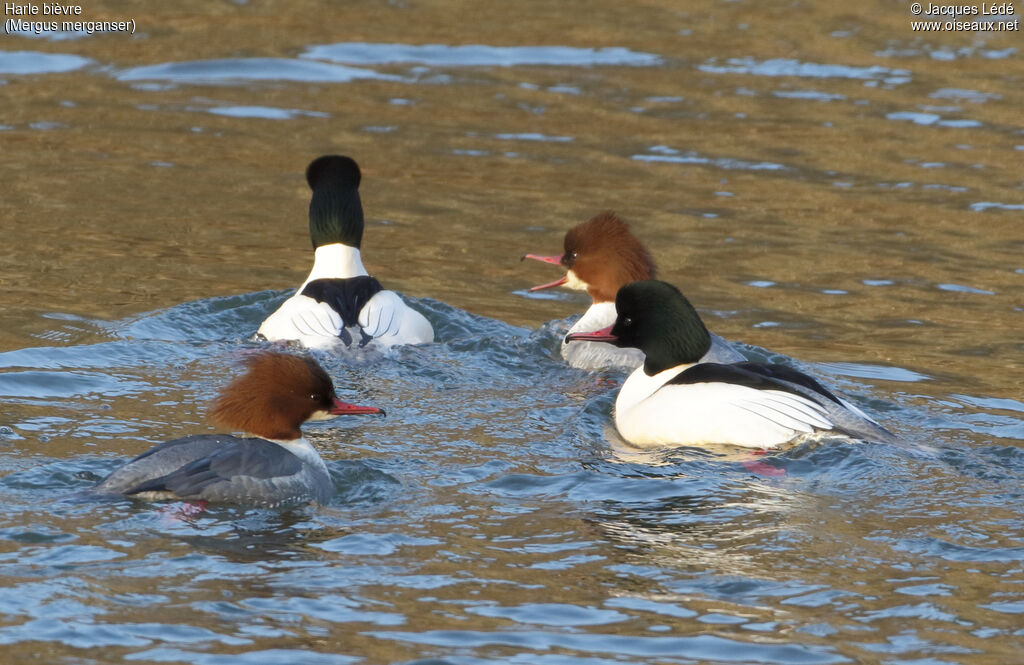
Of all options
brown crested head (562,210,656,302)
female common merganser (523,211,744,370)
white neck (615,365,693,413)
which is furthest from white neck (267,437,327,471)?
brown crested head (562,210,656,302)

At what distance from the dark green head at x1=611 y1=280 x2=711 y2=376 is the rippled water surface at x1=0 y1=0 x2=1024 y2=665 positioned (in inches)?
18.7

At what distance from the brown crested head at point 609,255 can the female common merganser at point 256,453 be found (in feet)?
10.6

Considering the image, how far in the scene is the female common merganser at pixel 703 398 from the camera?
705 cm

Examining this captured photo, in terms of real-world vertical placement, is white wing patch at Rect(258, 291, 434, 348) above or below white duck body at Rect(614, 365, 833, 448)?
above

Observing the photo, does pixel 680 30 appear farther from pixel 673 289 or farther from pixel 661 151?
pixel 673 289

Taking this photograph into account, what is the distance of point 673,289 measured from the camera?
7770 mm

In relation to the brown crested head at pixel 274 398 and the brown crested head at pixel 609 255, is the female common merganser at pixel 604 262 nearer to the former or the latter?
the brown crested head at pixel 609 255

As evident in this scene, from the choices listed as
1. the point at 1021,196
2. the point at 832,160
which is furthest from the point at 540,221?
the point at 1021,196

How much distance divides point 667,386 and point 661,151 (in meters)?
6.34

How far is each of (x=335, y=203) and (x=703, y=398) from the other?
3.15m

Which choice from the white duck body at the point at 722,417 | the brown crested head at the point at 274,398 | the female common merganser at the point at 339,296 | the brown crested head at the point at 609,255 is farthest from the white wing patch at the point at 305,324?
the brown crested head at the point at 274,398

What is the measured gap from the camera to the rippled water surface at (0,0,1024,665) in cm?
504

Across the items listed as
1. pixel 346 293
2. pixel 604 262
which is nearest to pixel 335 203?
pixel 346 293

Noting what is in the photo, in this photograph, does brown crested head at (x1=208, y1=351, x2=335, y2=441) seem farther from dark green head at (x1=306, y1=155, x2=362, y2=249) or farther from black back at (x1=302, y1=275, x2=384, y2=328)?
dark green head at (x1=306, y1=155, x2=362, y2=249)
